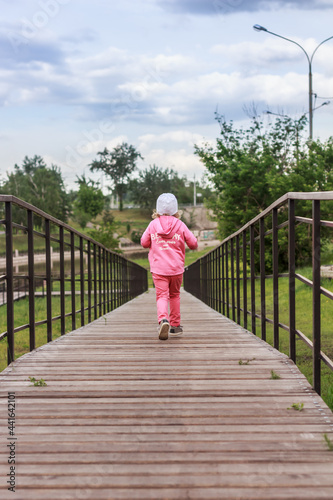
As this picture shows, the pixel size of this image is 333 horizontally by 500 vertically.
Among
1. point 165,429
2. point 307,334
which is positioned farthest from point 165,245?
point 307,334

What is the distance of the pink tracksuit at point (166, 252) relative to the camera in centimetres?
511

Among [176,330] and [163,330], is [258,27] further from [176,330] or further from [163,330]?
[163,330]

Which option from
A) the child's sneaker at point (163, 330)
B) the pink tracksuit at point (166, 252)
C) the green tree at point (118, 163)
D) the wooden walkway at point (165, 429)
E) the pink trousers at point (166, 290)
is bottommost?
the wooden walkway at point (165, 429)

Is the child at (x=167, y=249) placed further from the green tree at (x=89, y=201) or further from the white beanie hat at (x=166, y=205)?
the green tree at (x=89, y=201)

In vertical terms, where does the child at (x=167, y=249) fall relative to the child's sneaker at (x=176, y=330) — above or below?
above

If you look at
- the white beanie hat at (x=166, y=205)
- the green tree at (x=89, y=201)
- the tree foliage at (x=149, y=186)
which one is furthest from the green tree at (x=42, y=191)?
the white beanie hat at (x=166, y=205)

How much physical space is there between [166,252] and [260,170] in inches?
660

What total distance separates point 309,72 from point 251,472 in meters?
17.9

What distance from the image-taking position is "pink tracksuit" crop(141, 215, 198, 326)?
5.11 m

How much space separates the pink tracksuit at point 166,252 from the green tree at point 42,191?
49824 millimetres

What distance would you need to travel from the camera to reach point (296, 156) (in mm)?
21391

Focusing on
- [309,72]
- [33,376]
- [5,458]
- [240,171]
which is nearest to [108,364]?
[33,376]

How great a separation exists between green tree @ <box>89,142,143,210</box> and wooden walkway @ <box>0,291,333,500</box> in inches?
3402

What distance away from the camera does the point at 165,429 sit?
2.52 metres
